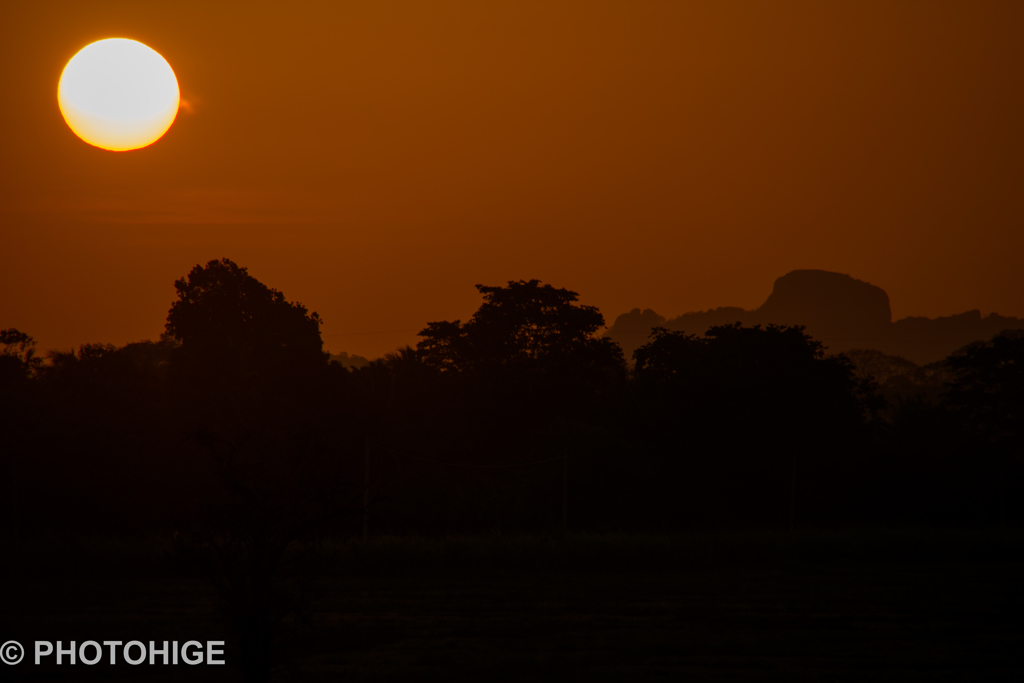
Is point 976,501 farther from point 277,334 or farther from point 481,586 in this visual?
point 277,334

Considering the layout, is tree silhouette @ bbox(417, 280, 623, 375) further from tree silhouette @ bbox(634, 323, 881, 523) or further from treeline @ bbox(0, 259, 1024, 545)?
tree silhouette @ bbox(634, 323, 881, 523)

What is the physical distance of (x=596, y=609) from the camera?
635 inches

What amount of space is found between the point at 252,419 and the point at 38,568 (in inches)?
724

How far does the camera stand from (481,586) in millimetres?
19266

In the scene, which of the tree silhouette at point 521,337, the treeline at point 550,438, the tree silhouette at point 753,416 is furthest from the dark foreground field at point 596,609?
the tree silhouette at point 521,337

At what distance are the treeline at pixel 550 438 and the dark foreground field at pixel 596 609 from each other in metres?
4.31

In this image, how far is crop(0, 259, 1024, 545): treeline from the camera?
31938 millimetres

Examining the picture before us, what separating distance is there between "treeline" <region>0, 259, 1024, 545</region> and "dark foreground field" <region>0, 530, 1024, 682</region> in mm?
4305

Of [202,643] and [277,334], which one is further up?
[277,334]

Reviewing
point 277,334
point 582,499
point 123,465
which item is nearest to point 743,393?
point 582,499

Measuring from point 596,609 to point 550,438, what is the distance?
19.0 metres

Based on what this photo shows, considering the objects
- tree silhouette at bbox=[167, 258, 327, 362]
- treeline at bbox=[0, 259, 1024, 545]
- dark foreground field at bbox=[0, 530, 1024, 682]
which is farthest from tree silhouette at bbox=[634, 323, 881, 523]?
tree silhouette at bbox=[167, 258, 327, 362]

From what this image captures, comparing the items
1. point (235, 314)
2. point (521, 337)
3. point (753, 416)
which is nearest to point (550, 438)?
point (753, 416)

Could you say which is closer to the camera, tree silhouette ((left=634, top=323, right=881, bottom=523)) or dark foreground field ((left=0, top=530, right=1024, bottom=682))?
dark foreground field ((left=0, top=530, right=1024, bottom=682))
